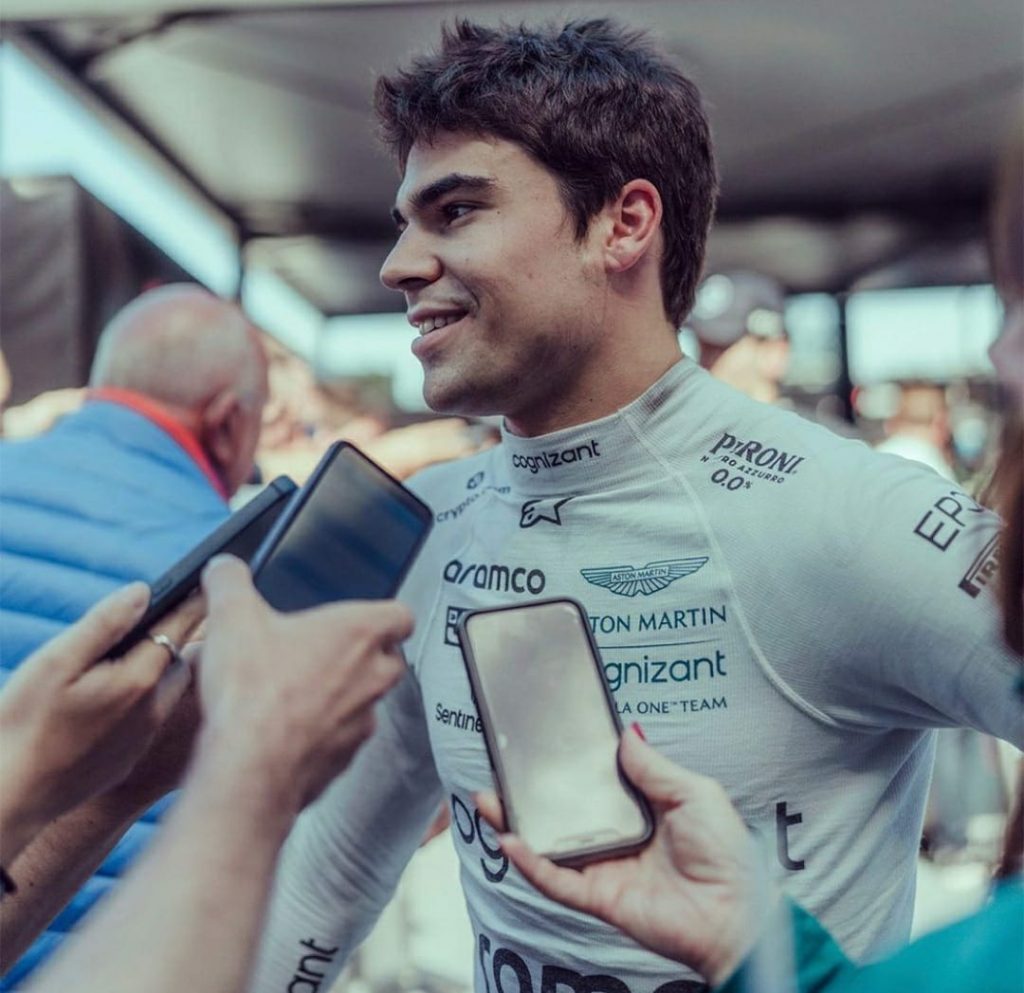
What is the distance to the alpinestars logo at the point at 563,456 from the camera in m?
1.63

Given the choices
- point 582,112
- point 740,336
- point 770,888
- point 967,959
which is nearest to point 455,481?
point 582,112

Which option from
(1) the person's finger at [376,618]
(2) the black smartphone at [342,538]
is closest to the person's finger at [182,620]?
(2) the black smartphone at [342,538]

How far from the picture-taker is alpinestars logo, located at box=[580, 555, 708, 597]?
1485 millimetres

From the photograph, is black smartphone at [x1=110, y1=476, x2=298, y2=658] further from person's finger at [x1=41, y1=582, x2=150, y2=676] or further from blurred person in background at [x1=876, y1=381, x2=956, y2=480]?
blurred person in background at [x1=876, y1=381, x2=956, y2=480]

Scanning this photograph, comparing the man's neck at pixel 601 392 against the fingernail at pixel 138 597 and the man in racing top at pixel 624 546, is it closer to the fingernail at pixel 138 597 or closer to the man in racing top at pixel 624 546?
the man in racing top at pixel 624 546

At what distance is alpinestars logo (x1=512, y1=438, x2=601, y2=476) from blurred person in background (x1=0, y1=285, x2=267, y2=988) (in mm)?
612

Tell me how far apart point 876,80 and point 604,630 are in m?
6.65

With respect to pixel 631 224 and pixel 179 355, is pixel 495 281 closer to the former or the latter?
pixel 631 224

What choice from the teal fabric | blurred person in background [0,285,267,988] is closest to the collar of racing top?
blurred person in background [0,285,267,988]

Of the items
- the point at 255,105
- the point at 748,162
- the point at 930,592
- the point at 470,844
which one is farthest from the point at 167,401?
the point at 748,162

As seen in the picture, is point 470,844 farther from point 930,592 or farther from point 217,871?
point 217,871

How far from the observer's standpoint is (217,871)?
78 centimetres

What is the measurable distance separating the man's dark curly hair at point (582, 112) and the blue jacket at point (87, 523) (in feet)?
2.47

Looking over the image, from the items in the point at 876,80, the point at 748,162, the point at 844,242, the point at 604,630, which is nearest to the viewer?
the point at 604,630
